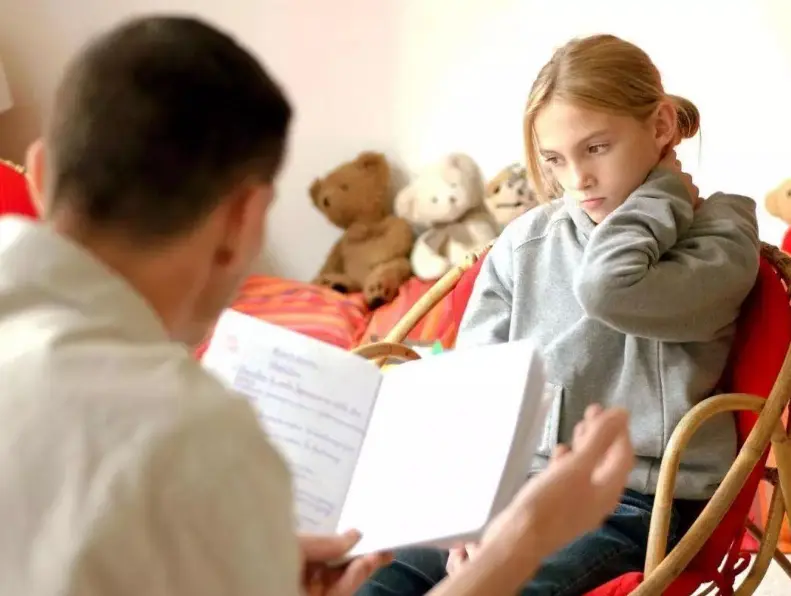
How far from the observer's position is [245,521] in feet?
1.64

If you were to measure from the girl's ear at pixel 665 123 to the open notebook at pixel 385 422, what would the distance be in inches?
19.4

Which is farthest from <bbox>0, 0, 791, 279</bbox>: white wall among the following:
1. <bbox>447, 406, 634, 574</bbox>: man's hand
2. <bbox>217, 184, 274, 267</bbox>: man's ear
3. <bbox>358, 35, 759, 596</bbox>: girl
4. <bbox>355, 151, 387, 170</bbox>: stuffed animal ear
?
<bbox>217, 184, 274, 267</bbox>: man's ear

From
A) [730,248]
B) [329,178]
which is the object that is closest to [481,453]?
[730,248]

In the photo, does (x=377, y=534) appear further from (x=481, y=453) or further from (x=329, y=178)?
(x=329, y=178)

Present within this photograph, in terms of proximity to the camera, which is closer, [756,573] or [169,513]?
[169,513]

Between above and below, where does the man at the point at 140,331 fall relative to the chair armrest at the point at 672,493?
above

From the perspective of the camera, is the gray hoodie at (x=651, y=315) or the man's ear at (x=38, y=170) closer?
the man's ear at (x=38, y=170)

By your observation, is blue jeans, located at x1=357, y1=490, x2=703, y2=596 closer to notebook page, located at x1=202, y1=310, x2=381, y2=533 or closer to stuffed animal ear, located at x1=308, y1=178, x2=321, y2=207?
notebook page, located at x1=202, y1=310, x2=381, y2=533

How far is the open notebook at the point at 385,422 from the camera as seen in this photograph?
0.81m

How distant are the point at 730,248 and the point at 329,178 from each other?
5.54ft

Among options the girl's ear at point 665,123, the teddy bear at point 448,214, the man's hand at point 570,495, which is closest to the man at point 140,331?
the man's hand at point 570,495

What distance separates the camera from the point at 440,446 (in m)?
0.88

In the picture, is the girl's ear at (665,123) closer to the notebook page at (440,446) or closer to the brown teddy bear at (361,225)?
the notebook page at (440,446)

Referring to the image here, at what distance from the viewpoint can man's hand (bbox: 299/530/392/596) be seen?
81 centimetres
